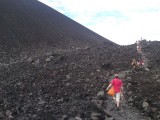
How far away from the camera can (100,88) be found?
25.2 m

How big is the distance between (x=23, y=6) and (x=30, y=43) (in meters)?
22.7

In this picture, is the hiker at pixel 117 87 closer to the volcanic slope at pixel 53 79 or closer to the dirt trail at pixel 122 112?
the dirt trail at pixel 122 112

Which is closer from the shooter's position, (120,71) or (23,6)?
(120,71)

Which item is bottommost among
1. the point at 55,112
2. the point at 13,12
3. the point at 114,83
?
the point at 55,112

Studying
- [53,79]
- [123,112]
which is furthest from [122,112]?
[53,79]

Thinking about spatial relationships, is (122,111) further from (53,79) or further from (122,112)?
(53,79)

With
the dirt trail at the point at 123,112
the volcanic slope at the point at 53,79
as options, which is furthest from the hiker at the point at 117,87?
the volcanic slope at the point at 53,79

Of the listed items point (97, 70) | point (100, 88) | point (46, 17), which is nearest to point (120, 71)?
point (97, 70)

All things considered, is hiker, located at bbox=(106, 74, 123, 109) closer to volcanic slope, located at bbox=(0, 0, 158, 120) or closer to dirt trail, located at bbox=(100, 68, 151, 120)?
dirt trail, located at bbox=(100, 68, 151, 120)

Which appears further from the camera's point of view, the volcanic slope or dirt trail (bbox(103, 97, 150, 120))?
the volcanic slope

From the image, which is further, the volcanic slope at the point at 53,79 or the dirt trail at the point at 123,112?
the volcanic slope at the point at 53,79

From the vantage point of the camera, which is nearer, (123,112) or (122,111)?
(123,112)

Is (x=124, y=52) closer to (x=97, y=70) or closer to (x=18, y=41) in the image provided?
(x=97, y=70)

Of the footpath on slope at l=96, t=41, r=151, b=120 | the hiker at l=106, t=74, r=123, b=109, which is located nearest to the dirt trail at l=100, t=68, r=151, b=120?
the footpath on slope at l=96, t=41, r=151, b=120
